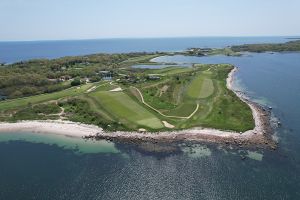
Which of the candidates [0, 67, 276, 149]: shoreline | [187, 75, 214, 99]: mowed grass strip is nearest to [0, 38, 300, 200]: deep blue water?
[0, 67, 276, 149]: shoreline

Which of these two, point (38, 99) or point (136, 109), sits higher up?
point (136, 109)

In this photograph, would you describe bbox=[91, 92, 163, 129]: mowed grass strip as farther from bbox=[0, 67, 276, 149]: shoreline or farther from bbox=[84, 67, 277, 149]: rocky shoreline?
bbox=[0, 67, 276, 149]: shoreline

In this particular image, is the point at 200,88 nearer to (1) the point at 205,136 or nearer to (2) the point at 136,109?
(2) the point at 136,109

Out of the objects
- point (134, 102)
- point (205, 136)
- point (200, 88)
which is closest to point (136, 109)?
point (134, 102)

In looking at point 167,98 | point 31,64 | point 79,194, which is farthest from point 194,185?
point 31,64

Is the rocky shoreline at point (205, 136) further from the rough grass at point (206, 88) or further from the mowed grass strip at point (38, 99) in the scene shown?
the mowed grass strip at point (38, 99)

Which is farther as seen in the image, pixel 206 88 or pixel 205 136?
pixel 206 88
